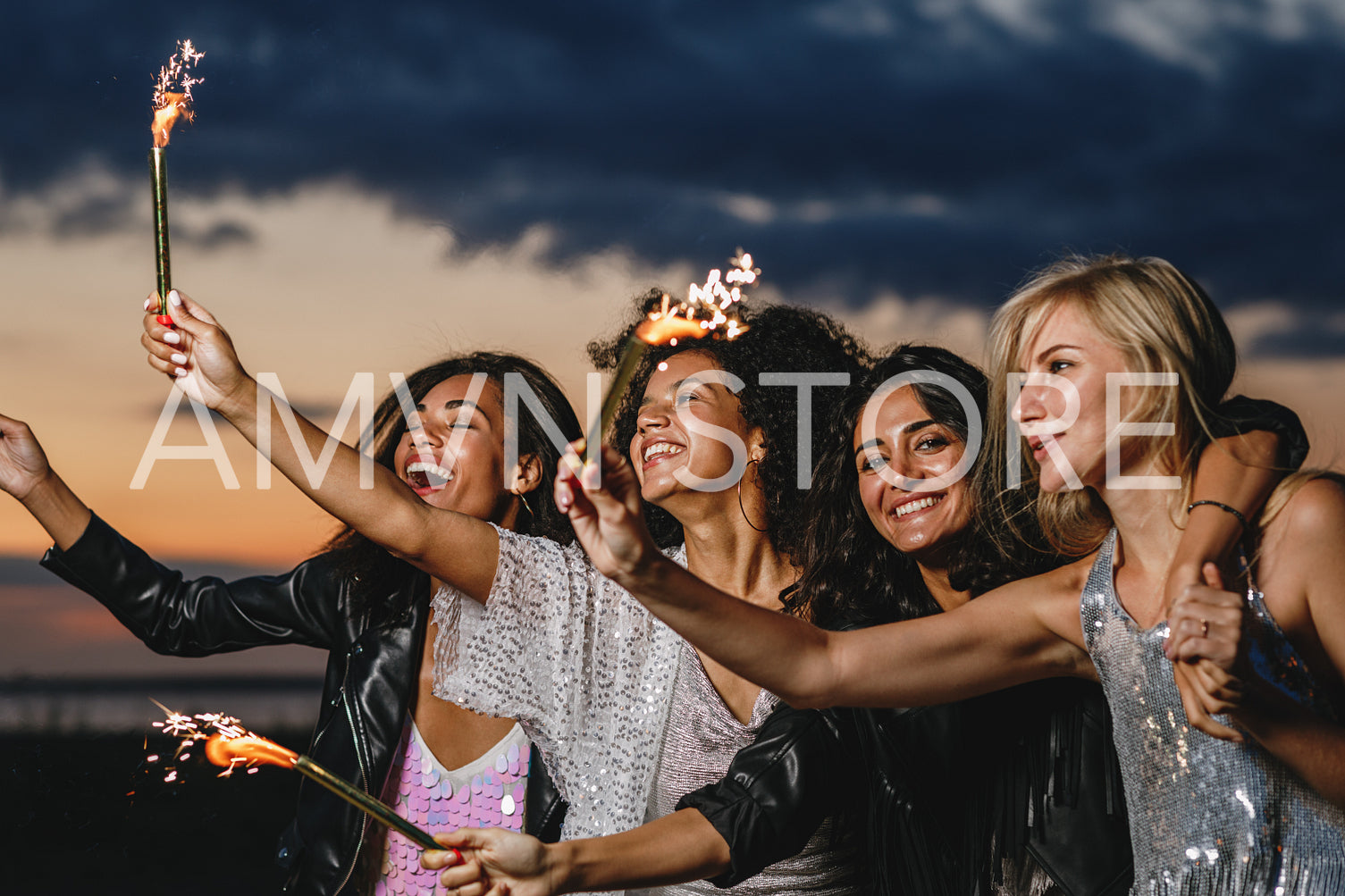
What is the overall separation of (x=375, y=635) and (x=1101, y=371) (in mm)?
2489

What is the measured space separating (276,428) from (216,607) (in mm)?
1553

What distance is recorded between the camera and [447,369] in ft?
14.6

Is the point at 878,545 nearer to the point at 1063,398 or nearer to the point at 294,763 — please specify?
the point at 1063,398

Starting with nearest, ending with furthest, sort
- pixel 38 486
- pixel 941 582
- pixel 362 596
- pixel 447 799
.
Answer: pixel 941 582 → pixel 447 799 → pixel 38 486 → pixel 362 596

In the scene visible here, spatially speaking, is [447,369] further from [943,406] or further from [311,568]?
[943,406]

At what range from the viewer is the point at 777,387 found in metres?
4.07

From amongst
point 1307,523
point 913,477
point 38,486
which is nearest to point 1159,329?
point 1307,523

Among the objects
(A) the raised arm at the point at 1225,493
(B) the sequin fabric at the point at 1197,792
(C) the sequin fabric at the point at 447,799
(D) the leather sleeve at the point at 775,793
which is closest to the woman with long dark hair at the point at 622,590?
(D) the leather sleeve at the point at 775,793

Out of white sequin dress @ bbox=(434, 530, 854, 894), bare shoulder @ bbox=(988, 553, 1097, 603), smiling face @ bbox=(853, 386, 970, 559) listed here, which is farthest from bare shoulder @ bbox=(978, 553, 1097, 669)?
white sequin dress @ bbox=(434, 530, 854, 894)

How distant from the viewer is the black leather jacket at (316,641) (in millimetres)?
3646

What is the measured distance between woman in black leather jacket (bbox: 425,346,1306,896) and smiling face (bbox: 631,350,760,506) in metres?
0.42

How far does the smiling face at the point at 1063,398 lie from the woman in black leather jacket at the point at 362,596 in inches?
73.9

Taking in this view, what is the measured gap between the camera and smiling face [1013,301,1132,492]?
2.51 metres

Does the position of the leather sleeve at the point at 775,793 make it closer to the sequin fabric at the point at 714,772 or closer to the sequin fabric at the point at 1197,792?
the sequin fabric at the point at 714,772
